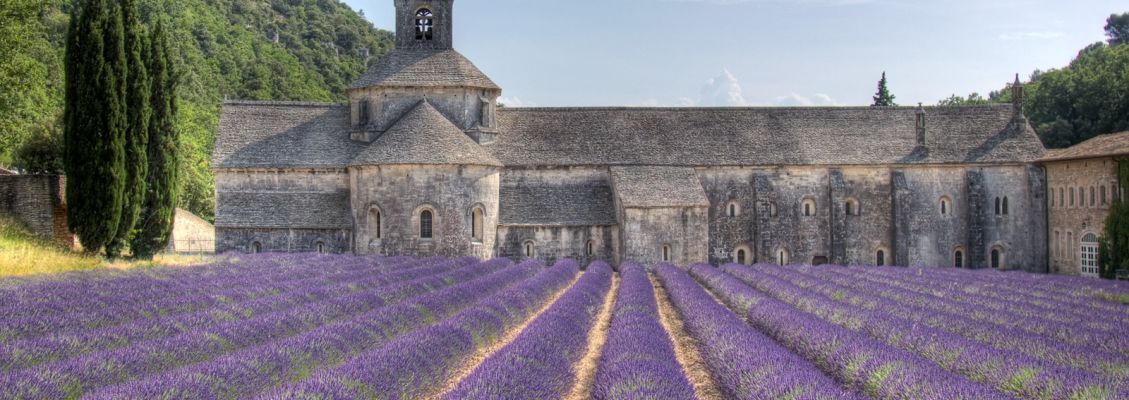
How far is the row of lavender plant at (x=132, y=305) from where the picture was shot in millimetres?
13688

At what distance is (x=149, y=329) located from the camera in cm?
1410

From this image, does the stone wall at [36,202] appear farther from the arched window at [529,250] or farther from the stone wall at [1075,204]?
the stone wall at [1075,204]

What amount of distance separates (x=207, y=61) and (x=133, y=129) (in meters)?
53.7

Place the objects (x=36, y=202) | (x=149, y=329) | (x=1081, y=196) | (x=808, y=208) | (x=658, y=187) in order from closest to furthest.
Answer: (x=149, y=329), (x=36, y=202), (x=1081, y=196), (x=658, y=187), (x=808, y=208)

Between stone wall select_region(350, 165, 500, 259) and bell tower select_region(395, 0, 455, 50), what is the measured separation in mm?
8599

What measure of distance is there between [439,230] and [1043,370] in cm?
2657

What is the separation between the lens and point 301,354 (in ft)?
41.0

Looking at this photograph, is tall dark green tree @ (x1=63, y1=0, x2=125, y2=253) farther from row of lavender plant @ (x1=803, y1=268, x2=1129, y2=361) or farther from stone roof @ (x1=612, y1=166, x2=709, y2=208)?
row of lavender plant @ (x1=803, y1=268, x2=1129, y2=361)

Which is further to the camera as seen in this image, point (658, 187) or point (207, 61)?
point (207, 61)

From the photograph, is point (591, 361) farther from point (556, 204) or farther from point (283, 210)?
point (283, 210)

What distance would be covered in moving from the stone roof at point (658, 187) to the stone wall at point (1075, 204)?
15069mm

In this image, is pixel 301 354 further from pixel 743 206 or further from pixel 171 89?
pixel 743 206

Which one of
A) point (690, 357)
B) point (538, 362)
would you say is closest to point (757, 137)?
point (690, 357)

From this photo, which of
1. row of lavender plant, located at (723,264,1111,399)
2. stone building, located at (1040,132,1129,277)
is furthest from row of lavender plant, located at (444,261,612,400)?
stone building, located at (1040,132,1129,277)
